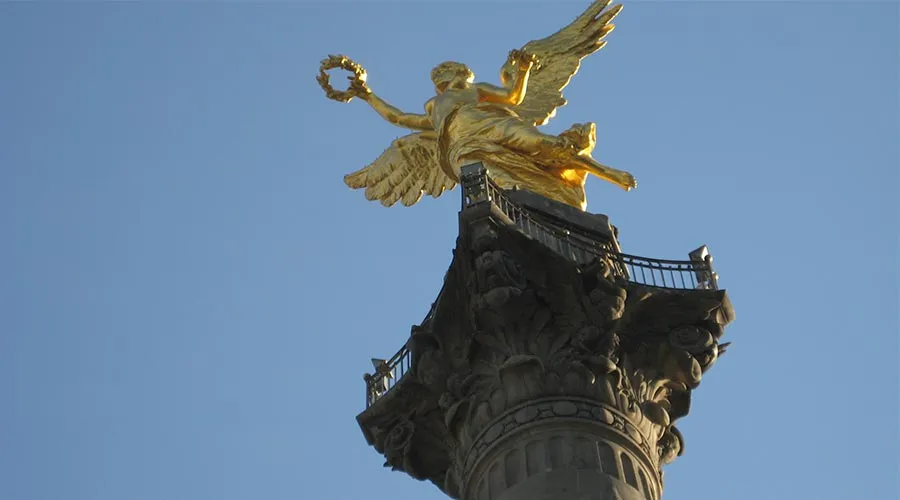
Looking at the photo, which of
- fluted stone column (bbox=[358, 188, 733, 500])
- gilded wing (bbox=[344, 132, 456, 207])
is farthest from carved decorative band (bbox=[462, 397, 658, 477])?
gilded wing (bbox=[344, 132, 456, 207])

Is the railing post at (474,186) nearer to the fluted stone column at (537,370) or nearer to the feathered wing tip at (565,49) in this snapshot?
the fluted stone column at (537,370)

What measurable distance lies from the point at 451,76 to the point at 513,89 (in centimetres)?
111

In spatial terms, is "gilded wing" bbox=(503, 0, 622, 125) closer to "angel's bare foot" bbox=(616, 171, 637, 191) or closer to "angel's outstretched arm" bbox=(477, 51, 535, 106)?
"angel's outstretched arm" bbox=(477, 51, 535, 106)

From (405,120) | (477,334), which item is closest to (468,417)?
(477,334)

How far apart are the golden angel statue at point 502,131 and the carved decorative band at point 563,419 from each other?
5526 mm

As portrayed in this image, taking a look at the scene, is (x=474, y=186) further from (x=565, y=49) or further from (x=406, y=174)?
(x=565, y=49)

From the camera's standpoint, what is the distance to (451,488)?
20.3 meters

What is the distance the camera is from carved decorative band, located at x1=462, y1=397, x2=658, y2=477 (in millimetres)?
18734

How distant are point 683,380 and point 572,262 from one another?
2.00 m

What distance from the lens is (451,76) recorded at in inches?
1038

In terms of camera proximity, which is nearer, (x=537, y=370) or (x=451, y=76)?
(x=537, y=370)

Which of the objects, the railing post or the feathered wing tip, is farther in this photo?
the feathered wing tip

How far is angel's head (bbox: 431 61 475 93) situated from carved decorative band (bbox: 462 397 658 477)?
8461 mm

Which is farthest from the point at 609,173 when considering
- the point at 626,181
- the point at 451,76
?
the point at 451,76
